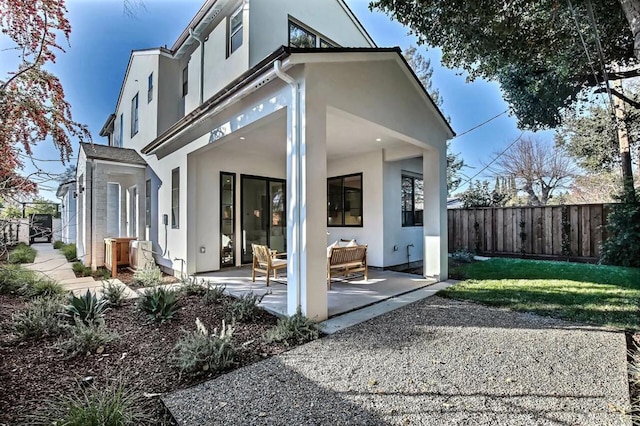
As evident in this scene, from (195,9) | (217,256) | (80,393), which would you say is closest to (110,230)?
(217,256)

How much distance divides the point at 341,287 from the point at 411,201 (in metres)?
4.77

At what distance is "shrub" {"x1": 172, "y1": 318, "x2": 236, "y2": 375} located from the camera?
9.91 feet

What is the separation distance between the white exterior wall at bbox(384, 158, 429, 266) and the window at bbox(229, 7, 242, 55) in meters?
5.06

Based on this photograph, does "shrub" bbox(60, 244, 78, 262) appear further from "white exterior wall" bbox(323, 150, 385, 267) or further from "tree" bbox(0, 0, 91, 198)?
"white exterior wall" bbox(323, 150, 385, 267)

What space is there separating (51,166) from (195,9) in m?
6.14

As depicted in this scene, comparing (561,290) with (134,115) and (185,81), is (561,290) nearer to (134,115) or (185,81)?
(185,81)

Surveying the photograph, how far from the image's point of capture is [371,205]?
8.95 meters

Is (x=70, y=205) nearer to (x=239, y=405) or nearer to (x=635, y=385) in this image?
(x=239, y=405)

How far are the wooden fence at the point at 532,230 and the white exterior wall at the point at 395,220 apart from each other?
12.3ft

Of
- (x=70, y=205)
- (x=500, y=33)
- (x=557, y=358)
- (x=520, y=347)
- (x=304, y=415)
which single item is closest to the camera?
(x=304, y=415)

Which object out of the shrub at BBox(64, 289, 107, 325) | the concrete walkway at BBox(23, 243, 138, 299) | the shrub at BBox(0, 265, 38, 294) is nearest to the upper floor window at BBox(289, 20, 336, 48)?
the concrete walkway at BBox(23, 243, 138, 299)

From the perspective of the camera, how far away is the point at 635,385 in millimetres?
2758

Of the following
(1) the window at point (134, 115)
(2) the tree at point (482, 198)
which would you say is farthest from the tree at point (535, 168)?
(1) the window at point (134, 115)

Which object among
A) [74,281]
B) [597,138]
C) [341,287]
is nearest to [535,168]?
[597,138]
